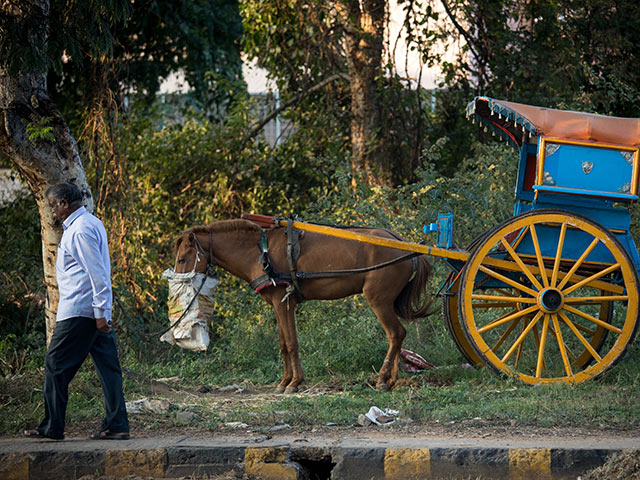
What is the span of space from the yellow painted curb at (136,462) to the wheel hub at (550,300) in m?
3.41

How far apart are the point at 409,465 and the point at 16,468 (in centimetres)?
255

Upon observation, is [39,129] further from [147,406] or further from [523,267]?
[523,267]

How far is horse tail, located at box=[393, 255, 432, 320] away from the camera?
25.4ft


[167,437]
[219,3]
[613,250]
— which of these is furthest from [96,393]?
[219,3]

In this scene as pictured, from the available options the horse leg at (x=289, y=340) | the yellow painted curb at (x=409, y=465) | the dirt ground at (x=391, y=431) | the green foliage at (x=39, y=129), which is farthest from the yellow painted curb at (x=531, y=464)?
the green foliage at (x=39, y=129)

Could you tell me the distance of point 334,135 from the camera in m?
14.1

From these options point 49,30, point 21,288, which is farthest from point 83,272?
point 21,288

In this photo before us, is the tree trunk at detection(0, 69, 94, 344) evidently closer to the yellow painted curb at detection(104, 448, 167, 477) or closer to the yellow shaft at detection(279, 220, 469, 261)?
the yellow shaft at detection(279, 220, 469, 261)

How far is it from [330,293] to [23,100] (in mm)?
3340

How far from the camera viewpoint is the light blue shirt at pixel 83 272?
17.7ft

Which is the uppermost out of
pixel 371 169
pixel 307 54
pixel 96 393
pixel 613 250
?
pixel 307 54

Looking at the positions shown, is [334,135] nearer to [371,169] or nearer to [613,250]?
[371,169]

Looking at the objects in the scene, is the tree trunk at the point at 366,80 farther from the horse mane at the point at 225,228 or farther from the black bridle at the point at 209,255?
the black bridle at the point at 209,255

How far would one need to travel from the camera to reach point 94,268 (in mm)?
5383
